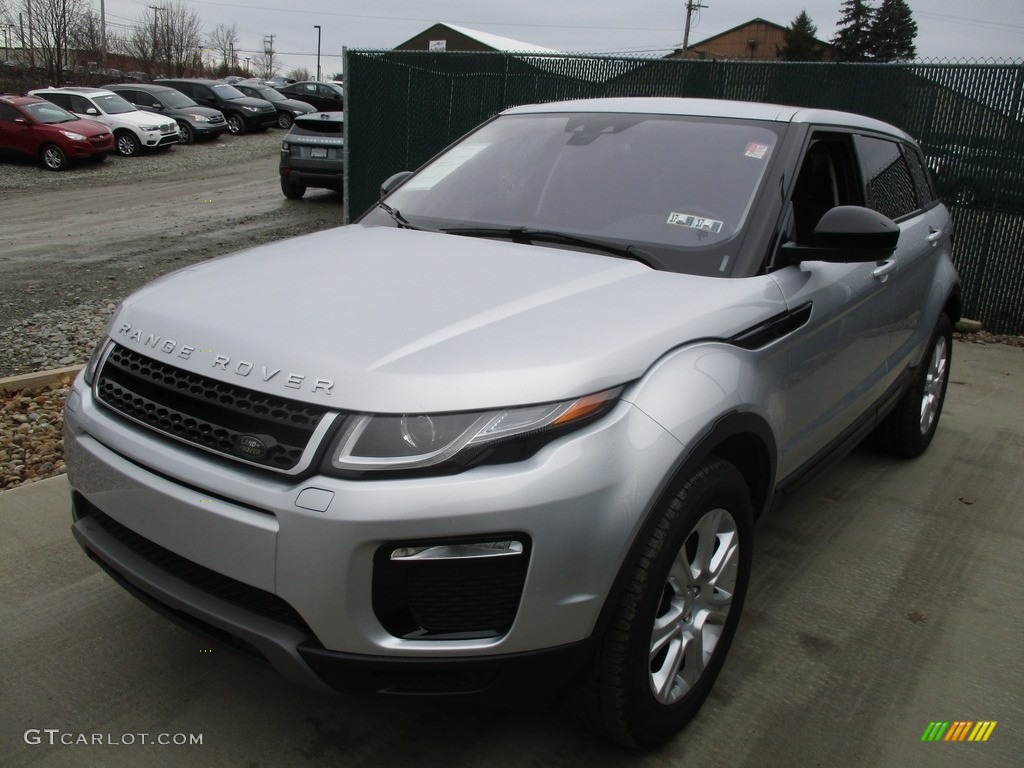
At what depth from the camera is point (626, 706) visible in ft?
7.39

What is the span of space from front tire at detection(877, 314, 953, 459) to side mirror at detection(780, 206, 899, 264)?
188 centimetres

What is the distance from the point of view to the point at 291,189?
1528cm

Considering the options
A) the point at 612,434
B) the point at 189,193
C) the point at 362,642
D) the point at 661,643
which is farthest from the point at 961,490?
the point at 189,193

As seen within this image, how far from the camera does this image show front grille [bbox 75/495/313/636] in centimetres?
204

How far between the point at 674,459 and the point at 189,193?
16.2m

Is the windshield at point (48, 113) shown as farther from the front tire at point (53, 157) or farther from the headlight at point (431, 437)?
the headlight at point (431, 437)

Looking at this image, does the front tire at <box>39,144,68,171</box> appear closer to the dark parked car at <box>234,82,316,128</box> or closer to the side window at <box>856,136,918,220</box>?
the dark parked car at <box>234,82,316,128</box>

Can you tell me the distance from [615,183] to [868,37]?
212ft

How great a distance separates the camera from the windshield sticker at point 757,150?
3096 millimetres

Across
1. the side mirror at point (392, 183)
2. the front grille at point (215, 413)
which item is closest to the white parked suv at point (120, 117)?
the side mirror at point (392, 183)

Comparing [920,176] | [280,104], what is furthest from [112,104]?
[920,176]

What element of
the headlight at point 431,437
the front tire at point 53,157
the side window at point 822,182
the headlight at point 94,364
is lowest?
the front tire at point 53,157

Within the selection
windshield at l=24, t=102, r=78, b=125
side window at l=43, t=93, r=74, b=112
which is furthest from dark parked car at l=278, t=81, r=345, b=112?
windshield at l=24, t=102, r=78, b=125

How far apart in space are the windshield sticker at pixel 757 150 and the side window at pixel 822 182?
14 centimetres
